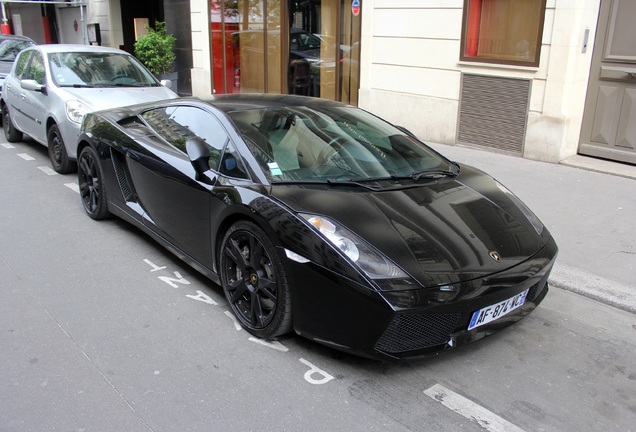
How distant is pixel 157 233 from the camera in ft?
15.9

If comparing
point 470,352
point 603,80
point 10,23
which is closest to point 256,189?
point 470,352

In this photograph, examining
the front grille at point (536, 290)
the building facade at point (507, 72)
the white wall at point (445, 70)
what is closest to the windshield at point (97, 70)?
the white wall at point (445, 70)

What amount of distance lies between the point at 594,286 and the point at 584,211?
193 cm

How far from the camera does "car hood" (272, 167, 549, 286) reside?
3264mm

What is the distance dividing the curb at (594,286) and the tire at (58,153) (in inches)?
240

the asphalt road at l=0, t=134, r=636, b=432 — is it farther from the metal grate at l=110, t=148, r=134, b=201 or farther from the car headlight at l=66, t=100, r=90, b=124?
the car headlight at l=66, t=100, r=90, b=124

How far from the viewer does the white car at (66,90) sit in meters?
7.55

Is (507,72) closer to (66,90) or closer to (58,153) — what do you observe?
(66,90)

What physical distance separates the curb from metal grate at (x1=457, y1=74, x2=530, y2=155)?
416 centimetres

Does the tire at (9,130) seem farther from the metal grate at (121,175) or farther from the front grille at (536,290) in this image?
the front grille at (536,290)

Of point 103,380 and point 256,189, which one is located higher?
point 256,189

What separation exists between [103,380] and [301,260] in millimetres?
1289

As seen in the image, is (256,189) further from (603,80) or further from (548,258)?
(603,80)

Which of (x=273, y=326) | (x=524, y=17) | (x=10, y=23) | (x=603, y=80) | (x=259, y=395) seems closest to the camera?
(x=259, y=395)
